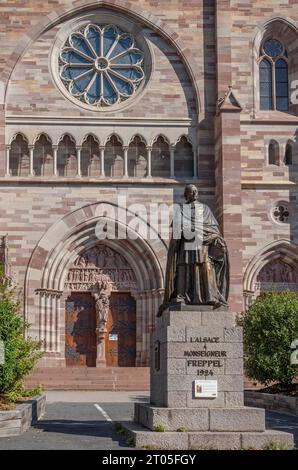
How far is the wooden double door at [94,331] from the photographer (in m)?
35.3

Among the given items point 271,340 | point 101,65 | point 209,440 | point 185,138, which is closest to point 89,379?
point 271,340

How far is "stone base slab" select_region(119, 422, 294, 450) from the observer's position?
13859mm

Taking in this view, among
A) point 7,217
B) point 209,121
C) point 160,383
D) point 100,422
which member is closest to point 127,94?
point 209,121

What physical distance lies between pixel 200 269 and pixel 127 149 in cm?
2050

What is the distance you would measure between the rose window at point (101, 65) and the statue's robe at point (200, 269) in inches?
835

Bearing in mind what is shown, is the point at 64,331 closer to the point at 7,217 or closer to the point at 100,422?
the point at 7,217

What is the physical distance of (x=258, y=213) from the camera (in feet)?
116

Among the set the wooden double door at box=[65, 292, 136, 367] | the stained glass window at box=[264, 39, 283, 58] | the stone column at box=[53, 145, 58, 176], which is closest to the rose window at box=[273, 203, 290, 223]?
the stained glass window at box=[264, 39, 283, 58]

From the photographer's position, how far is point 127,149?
117 feet

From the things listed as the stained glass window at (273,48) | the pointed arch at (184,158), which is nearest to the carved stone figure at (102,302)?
the pointed arch at (184,158)

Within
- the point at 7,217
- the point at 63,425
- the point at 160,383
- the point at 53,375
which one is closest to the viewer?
the point at 160,383

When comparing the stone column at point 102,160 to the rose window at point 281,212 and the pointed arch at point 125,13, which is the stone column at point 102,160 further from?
the rose window at point 281,212

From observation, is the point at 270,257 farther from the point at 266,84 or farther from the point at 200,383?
the point at 200,383

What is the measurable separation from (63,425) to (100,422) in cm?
109
